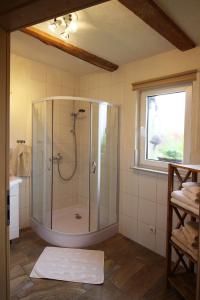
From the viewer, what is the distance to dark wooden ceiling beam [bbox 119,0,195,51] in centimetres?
136

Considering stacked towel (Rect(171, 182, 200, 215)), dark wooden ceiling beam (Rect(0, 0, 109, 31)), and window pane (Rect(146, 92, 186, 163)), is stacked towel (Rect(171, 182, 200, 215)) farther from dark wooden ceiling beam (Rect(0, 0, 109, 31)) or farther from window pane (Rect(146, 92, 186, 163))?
dark wooden ceiling beam (Rect(0, 0, 109, 31))

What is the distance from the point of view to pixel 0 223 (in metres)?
0.92

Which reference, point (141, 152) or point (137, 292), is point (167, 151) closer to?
point (141, 152)

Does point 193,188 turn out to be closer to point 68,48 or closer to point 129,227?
point 129,227

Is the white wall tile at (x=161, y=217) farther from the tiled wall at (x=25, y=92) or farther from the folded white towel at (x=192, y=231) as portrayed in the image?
the tiled wall at (x=25, y=92)

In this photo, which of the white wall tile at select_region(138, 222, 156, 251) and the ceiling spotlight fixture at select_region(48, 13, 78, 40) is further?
the white wall tile at select_region(138, 222, 156, 251)

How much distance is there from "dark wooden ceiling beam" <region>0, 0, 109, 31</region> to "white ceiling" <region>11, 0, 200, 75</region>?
2.84 ft

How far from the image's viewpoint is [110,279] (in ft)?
6.25

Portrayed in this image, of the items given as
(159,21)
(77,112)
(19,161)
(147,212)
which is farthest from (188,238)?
(77,112)

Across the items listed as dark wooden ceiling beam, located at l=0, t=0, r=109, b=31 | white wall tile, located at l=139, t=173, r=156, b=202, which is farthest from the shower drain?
dark wooden ceiling beam, located at l=0, t=0, r=109, b=31

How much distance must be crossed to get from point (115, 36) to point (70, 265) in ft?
7.51

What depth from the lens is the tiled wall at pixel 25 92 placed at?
2.60 meters

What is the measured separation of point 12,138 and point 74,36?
144 cm

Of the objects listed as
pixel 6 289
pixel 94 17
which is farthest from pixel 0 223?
pixel 94 17
